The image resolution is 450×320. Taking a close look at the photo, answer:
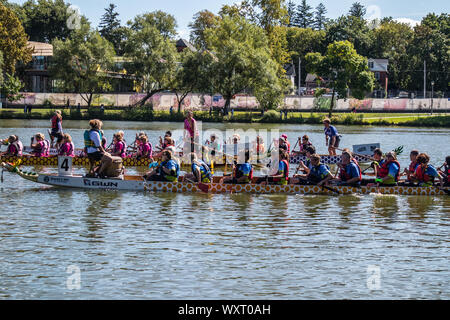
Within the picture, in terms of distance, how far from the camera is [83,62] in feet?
293

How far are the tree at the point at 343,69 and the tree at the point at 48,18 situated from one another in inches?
2587

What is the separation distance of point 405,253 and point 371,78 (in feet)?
246

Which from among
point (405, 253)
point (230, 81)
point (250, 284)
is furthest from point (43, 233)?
point (230, 81)

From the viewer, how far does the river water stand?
45.8ft

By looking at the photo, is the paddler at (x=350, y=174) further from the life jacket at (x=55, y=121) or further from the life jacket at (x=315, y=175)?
the life jacket at (x=55, y=121)

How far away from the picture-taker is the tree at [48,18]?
450 ft

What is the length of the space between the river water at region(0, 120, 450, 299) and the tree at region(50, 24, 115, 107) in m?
64.7

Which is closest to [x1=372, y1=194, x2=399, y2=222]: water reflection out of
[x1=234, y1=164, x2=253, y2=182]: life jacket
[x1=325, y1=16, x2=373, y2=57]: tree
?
[x1=234, y1=164, x2=253, y2=182]: life jacket

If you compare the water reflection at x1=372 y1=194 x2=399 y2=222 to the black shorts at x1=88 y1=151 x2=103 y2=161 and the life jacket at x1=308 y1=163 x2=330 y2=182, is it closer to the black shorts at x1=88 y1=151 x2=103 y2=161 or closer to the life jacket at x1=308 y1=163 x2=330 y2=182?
the life jacket at x1=308 y1=163 x2=330 y2=182

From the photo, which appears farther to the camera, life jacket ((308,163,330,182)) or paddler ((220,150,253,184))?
paddler ((220,150,253,184))
